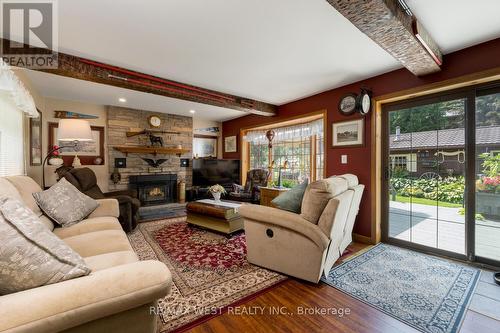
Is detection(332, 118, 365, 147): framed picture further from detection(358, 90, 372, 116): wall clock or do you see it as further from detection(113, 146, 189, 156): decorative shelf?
detection(113, 146, 189, 156): decorative shelf

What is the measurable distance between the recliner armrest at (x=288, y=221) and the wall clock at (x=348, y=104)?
222 centimetres

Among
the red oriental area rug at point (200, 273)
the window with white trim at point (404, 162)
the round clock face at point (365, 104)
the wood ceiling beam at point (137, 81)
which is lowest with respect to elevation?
the red oriental area rug at point (200, 273)

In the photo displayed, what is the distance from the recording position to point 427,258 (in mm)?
2609

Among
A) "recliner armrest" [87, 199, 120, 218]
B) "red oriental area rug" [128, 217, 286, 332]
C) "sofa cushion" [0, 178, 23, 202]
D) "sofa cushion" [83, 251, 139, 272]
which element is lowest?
"red oriental area rug" [128, 217, 286, 332]

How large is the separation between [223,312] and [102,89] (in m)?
4.06

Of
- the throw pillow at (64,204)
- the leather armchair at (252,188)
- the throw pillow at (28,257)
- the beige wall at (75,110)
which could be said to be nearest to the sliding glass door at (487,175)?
the leather armchair at (252,188)

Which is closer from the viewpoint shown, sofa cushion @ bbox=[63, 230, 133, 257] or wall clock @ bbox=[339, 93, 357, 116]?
sofa cushion @ bbox=[63, 230, 133, 257]

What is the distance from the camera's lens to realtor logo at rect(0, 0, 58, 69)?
1.82m

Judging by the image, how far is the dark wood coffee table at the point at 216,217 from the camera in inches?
125

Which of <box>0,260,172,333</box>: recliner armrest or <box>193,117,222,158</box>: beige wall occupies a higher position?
<box>193,117,222,158</box>: beige wall

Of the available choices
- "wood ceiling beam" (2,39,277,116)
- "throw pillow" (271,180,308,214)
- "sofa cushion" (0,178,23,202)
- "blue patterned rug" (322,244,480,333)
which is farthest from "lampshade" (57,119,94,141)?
"blue patterned rug" (322,244,480,333)

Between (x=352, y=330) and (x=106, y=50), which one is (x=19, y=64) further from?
(x=352, y=330)

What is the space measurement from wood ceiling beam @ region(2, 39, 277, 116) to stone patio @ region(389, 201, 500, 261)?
3.11 meters

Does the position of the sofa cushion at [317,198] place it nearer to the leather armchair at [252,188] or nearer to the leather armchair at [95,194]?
Answer: the leather armchair at [252,188]
